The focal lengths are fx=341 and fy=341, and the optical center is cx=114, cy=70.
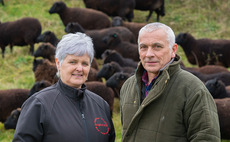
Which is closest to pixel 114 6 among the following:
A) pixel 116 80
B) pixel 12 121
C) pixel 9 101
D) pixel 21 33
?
pixel 21 33

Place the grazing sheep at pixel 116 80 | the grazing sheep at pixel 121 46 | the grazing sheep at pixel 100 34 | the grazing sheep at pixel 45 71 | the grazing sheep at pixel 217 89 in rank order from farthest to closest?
the grazing sheep at pixel 100 34 < the grazing sheep at pixel 121 46 < the grazing sheep at pixel 45 71 < the grazing sheep at pixel 116 80 < the grazing sheep at pixel 217 89

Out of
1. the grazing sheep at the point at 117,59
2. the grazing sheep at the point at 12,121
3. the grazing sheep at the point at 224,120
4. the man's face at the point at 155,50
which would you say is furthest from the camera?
the grazing sheep at the point at 117,59

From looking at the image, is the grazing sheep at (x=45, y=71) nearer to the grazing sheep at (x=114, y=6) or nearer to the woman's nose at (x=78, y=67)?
the woman's nose at (x=78, y=67)

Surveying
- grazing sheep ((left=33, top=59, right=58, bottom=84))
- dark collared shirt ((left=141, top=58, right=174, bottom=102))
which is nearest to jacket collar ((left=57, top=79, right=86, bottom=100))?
dark collared shirt ((left=141, top=58, right=174, bottom=102))

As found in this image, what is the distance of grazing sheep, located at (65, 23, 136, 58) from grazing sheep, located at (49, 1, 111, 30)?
157 centimetres

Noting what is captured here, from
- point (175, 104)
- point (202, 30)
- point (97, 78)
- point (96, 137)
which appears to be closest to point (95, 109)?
point (96, 137)

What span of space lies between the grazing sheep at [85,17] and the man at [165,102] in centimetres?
1204

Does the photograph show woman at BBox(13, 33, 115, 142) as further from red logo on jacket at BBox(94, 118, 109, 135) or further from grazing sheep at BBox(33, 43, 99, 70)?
grazing sheep at BBox(33, 43, 99, 70)

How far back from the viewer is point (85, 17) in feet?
49.5

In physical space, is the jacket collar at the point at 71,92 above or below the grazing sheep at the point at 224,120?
above

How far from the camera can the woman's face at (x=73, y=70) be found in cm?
318

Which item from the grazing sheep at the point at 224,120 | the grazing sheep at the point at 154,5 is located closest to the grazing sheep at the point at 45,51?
the grazing sheep at the point at 224,120

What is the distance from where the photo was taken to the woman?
2920 mm

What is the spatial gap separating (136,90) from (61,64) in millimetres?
752
